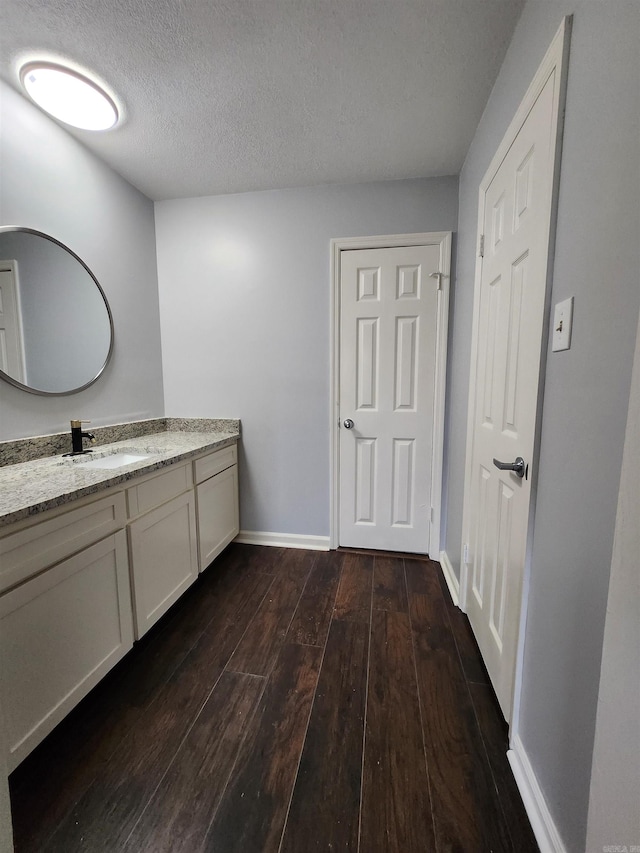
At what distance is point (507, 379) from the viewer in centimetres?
115

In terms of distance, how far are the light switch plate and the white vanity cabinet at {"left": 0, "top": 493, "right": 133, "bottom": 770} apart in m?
1.55

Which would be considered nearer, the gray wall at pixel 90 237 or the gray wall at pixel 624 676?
the gray wall at pixel 624 676

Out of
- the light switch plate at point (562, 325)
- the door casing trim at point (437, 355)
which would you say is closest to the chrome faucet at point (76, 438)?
the door casing trim at point (437, 355)

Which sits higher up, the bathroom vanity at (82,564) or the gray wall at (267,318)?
the gray wall at (267,318)

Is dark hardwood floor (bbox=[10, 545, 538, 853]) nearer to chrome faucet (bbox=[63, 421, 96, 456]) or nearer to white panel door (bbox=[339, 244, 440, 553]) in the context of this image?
white panel door (bbox=[339, 244, 440, 553])

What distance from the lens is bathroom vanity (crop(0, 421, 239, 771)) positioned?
0.91 meters

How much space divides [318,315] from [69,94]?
1.47m

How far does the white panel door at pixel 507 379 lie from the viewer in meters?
0.93

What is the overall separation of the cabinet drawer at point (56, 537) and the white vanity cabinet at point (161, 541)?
4.0 inches

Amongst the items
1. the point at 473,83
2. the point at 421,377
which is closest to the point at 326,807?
the point at 421,377

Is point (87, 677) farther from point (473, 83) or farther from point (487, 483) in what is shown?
point (473, 83)

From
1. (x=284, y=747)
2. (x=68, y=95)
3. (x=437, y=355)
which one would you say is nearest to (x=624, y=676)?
(x=284, y=747)

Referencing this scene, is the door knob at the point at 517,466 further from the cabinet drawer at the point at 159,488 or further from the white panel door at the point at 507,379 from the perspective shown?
the cabinet drawer at the point at 159,488

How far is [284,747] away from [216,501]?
125 centimetres
